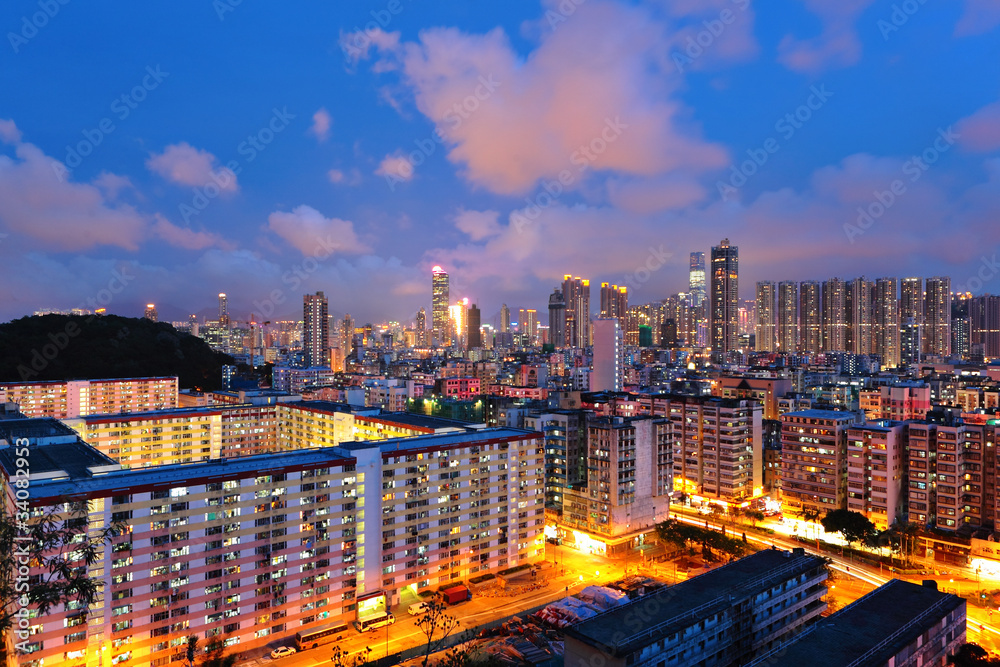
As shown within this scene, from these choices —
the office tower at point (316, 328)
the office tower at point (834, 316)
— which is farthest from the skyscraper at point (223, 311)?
the office tower at point (834, 316)

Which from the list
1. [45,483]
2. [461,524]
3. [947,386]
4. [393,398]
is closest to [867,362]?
[947,386]

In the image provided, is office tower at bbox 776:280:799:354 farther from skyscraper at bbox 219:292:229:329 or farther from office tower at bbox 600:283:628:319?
skyscraper at bbox 219:292:229:329

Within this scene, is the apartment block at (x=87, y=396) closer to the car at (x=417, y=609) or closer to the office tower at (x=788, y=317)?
the car at (x=417, y=609)

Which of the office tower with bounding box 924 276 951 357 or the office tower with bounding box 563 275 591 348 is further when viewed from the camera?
the office tower with bounding box 563 275 591 348

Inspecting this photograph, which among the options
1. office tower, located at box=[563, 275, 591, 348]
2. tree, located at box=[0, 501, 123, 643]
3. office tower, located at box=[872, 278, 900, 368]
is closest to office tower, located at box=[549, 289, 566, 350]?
office tower, located at box=[563, 275, 591, 348]

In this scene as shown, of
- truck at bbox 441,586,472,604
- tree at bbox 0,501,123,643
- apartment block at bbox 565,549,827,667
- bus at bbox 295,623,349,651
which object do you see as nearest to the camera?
tree at bbox 0,501,123,643

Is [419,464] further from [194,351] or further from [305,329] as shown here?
[305,329]

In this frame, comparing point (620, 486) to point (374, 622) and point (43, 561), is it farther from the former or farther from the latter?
point (43, 561)
